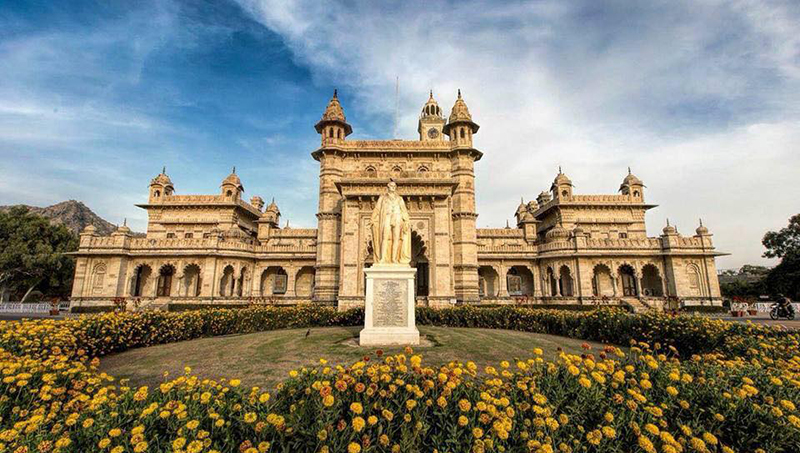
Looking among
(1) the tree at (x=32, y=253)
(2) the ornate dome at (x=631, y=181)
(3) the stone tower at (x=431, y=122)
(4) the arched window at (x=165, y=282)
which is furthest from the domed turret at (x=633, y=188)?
(1) the tree at (x=32, y=253)

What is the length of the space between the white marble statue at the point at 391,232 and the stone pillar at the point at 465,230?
51.6ft

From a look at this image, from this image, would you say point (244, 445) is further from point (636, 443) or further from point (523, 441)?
point (636, 443)

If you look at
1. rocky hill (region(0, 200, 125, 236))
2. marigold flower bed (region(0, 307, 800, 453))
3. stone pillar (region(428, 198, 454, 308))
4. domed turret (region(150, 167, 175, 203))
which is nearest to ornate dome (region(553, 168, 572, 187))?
stone pillar (region(428, 198, 454, 308))

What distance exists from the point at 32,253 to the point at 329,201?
93.9ft

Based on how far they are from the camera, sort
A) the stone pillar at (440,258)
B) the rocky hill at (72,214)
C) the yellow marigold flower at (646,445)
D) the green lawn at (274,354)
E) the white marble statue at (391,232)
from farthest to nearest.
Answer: the rocky hill at (72,214) → the stone pillar at (440,258) → the white marble statue at (391,232) → the green lawn at (274,354) → the yellow marigold flower at (646,445)

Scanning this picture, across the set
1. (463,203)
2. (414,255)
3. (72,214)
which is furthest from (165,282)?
(72,214)

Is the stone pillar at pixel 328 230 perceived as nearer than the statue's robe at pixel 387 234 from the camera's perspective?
No

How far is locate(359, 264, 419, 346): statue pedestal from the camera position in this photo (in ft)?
29.7

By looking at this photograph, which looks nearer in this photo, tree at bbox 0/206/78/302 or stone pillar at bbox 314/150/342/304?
stone pillar at bbox 314/150/342/304

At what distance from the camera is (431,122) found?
53.9 m

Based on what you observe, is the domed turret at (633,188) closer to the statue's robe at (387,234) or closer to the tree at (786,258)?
the tree at (786,258)

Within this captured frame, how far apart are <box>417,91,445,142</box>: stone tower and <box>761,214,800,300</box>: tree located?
3923cm

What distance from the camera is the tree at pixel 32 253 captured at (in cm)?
2984

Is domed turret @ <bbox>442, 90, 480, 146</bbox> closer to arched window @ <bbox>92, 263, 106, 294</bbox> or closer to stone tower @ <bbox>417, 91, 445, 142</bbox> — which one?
stone tower @ <bbox>417, 91, 445, 142</bbox>
